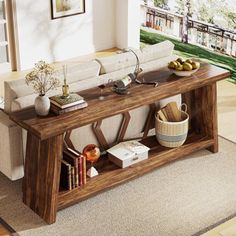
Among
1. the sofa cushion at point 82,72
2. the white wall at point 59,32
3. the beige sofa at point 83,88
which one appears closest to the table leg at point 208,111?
the beige sofa at point 83,88

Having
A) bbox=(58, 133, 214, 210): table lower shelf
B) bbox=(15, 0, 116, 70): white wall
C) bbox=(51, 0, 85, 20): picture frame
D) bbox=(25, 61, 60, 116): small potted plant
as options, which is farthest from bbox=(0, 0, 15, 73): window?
bbox=(58, 133, 214, 210): table lower shelf

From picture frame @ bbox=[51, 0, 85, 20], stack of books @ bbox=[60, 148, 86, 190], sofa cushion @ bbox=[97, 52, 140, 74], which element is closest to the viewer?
stack of books @ bbox=[60, 148, 86, 190]

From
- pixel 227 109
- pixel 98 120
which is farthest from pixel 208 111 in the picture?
pixel 98 120

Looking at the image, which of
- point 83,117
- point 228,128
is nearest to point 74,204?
point 83,117

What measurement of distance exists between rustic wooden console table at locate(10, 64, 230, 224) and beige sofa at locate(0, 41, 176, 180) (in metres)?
0.11

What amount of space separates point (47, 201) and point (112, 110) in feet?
2.81

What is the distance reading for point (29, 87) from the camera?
4.99m

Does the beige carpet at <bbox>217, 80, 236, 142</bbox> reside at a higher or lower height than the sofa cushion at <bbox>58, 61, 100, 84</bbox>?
lower

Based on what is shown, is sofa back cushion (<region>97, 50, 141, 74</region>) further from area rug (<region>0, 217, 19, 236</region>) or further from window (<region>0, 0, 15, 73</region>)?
window (<region>0, 0, 15, 73</region>)

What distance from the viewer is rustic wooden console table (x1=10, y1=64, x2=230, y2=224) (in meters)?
4.63

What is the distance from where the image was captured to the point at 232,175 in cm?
549

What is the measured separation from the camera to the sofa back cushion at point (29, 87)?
195 inches

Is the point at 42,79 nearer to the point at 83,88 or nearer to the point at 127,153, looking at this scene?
the point at 83,88

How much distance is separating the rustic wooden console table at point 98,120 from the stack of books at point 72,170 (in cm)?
6
